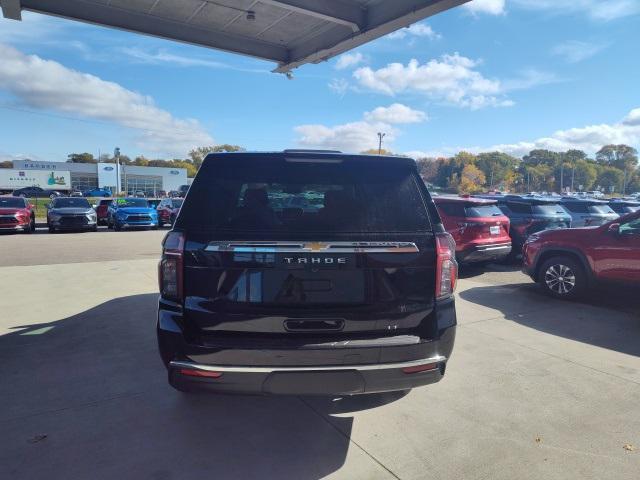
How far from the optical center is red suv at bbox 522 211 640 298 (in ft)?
21.0

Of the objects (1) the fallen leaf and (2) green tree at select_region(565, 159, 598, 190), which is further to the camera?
(2) green tree at select_region(565, 159, 598, 190)

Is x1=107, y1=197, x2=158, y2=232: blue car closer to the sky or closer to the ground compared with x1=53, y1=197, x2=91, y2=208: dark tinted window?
closer to the ground

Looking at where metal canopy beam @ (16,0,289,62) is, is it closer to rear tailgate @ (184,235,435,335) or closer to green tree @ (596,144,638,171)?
rear tailgate @ (184,235,435,335)

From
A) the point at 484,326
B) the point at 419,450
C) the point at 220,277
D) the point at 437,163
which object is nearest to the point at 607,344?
the point at 484,326

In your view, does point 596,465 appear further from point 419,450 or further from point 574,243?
point 574,243

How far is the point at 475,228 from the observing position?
30.0ft

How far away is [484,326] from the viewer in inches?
226

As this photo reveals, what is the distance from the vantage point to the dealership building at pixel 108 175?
270 feet

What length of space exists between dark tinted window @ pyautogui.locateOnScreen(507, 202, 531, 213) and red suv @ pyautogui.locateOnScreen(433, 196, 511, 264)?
6.87 feet

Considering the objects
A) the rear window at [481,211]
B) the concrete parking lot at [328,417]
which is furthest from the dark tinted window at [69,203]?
the rear window at [481,211]

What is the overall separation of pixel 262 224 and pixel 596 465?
2749 millimetres

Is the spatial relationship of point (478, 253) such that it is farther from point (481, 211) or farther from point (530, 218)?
point (530, 218)

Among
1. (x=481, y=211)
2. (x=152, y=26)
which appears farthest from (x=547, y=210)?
(x=152, y=26)

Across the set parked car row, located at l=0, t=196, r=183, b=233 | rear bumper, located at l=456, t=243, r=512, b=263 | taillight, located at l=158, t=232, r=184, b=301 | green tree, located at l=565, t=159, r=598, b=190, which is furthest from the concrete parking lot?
green tree, located at l=565, t=159, r=598, b=190
